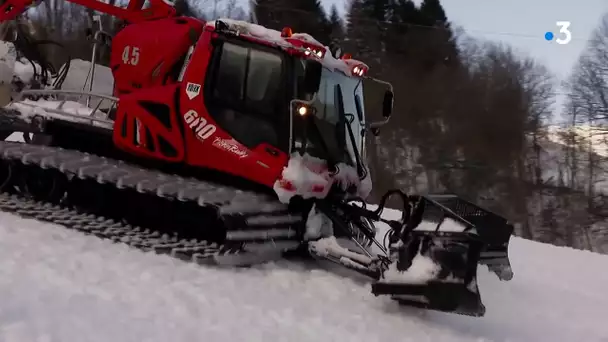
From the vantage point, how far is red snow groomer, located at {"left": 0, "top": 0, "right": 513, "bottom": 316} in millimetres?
5949

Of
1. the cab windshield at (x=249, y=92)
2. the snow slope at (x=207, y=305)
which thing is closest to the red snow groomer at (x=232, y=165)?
the cab windshield at (x=249, y=92)

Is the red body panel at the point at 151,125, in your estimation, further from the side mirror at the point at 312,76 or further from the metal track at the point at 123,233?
the side mirror at the point at 312,76

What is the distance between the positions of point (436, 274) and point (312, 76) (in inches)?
81.1

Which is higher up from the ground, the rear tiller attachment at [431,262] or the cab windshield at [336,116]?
the cab windshield at [336,116]

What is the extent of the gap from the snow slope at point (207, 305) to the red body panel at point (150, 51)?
192 centimetres

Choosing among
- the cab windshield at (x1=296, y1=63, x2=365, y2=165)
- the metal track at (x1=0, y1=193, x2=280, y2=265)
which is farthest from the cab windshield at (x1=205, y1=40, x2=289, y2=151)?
the metal track at (x1=0, y1=193, x2=280, y2=265)

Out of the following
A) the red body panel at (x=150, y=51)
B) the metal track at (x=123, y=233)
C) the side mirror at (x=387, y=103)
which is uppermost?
the red body panel at (x=150, y=51)

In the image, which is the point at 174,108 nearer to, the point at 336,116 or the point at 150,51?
the point at 150,51

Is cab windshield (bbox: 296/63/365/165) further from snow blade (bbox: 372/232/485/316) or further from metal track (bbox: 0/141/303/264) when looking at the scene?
snow blade (bbox: 372/232/485/316)

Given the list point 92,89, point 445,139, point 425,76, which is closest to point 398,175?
point 445,139

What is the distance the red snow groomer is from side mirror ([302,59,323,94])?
0.01 metres

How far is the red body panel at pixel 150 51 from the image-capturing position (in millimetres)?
7184

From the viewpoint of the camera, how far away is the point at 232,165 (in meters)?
6.47

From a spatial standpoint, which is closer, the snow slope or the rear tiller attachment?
the snow slope
